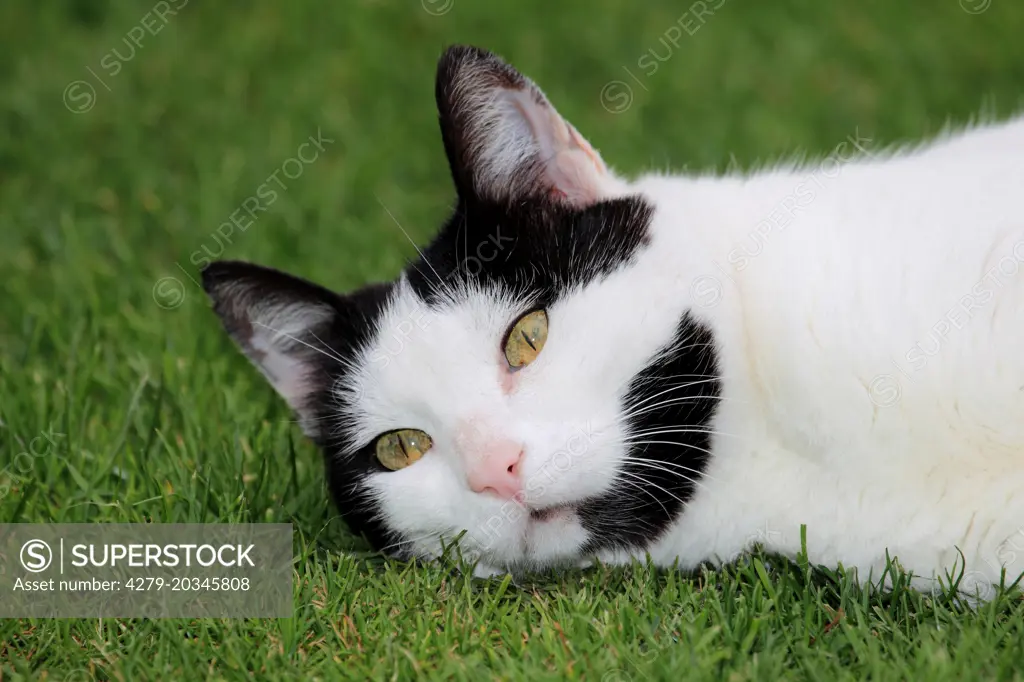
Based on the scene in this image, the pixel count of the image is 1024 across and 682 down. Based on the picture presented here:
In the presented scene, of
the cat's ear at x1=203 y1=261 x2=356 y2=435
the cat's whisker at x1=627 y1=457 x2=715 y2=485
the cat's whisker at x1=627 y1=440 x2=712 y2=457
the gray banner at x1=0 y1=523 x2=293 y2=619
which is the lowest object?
the cat's whisker at x1=627 y1=457 x2=715 y2=485

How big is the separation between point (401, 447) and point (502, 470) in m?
0.38

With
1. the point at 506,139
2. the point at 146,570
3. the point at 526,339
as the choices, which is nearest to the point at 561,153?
the point at 506,139

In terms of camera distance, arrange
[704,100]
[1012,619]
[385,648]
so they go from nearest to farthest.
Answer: [1012,619], [385,648], [704,100]

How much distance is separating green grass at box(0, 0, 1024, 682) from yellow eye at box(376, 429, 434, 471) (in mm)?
215

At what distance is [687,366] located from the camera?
1.88 m

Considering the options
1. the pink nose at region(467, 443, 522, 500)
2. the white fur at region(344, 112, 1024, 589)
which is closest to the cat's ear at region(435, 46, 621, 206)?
the white fur at region(344, 112, 1024, 589)

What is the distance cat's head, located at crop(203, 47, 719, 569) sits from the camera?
70.3 inches

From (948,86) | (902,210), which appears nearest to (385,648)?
(902,210)

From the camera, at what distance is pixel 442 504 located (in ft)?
6.24

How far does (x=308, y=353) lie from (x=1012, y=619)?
152 centimetres

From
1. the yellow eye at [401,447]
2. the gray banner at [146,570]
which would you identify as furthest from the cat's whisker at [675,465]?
the gray banner at [146,570]

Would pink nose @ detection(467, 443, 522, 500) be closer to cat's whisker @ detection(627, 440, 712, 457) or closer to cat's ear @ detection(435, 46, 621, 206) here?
cat's whisker @ detection(627, 440, 712, 457)

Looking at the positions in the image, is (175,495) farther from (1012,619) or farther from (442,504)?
(1012,619)

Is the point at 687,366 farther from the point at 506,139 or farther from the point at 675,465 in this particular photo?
the point at 506,139
